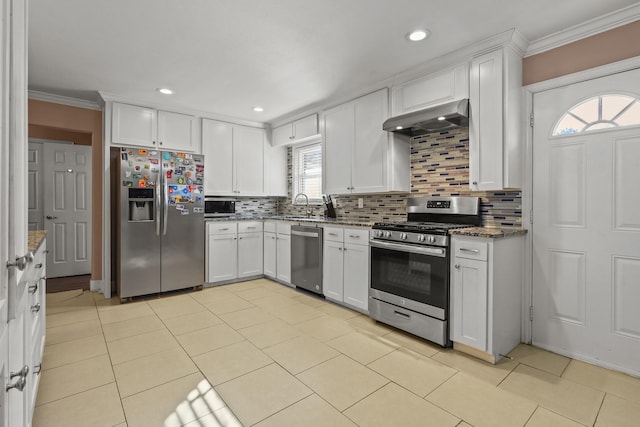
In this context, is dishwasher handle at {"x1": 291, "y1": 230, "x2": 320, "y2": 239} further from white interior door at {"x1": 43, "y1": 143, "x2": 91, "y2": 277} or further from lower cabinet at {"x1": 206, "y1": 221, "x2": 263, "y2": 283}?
white interior door at {"x1": 43, "y1": 143, "x2": 91, "y2": 277}

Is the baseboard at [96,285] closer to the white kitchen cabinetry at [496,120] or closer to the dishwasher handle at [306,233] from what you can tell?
the dishwasher handle at [306,233]

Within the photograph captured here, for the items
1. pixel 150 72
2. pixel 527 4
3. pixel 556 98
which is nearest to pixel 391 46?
pixel 527 4

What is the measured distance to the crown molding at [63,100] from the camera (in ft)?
12.3

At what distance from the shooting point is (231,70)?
125 inches

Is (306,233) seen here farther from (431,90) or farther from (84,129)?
(84,129)

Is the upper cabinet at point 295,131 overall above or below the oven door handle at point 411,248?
above

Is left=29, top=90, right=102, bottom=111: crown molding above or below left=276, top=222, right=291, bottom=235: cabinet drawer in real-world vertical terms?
above

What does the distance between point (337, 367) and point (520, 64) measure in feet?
9.24

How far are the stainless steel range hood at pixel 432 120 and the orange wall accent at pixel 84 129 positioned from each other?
3658 millimetres

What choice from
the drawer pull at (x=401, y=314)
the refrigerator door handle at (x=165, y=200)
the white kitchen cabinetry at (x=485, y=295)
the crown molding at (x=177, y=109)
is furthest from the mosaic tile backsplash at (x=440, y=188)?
the refrigerator door handle at (x=165, y=200)

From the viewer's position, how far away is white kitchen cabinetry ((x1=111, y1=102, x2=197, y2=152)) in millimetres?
3889

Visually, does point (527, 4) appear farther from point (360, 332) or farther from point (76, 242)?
point (76, 242)

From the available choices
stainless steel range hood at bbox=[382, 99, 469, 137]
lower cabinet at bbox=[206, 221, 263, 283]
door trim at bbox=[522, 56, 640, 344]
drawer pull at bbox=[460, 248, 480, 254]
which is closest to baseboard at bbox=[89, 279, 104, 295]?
lower cabinet at bbox=[206, 221, 263, 283]

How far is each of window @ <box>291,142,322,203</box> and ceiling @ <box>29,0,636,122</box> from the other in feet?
4.39
